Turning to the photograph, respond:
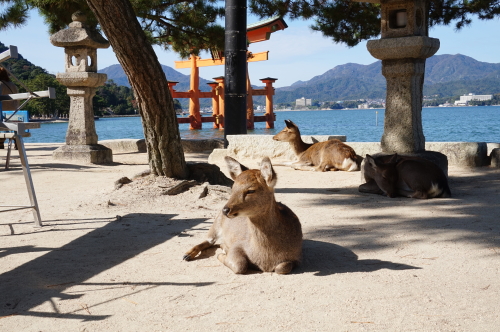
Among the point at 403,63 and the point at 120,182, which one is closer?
the point at 120,182

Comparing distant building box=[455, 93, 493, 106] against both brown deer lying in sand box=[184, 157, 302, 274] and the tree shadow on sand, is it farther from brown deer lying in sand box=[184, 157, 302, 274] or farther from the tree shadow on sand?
brown deer lying in sand box=[184, 157, 302, 274]

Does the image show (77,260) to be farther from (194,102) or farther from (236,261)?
(194,102)

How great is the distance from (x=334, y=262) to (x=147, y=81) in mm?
3203

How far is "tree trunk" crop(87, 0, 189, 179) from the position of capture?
5199mm

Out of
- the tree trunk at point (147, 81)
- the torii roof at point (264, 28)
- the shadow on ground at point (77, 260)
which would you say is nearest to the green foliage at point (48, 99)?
the torii roof at point (264, 28)

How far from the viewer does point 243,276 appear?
3.16 meters

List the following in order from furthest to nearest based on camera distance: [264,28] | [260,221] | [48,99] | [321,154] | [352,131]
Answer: [48,99] → [352,131] → [264,28] → [321,154] → [260,221]

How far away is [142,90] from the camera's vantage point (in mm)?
5656

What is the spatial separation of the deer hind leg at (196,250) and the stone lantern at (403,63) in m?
3.97

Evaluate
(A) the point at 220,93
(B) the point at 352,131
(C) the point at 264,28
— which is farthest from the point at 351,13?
(B) the point at 352,131

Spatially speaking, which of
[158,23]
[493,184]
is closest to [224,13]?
[158,23]

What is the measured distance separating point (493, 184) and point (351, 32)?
5.74m

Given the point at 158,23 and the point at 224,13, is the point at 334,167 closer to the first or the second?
the point at 224,13

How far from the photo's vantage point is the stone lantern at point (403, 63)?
663 centimetres
